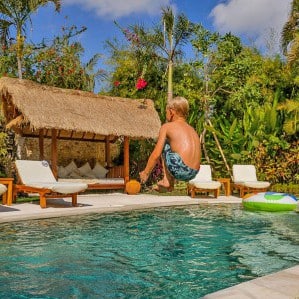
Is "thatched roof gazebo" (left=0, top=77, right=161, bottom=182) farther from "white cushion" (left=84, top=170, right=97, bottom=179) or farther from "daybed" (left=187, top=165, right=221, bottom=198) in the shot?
"daybed" (left=187, top=165, right=221, bottom=198)

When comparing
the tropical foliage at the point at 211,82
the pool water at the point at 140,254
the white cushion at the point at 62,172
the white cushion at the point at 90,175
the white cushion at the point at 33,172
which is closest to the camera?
the pool water at the point at 140,254

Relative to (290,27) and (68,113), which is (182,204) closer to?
(68,113)

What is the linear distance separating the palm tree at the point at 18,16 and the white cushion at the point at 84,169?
187 inches

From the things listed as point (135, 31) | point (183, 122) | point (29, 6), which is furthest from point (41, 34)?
point (183, 122)

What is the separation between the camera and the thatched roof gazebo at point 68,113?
1412 centimetres

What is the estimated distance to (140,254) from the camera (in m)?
6.34

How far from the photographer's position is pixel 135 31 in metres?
18.1

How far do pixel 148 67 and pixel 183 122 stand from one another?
1478 centimetres

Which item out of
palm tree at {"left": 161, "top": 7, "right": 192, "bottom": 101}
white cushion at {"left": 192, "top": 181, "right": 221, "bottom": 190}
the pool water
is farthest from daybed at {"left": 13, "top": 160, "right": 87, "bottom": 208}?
palm tree at {"left": 161, "top": 7, "right": 192, "bottom": 101}

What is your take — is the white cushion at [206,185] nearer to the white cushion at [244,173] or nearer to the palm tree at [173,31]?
the white cushion at [244,173]

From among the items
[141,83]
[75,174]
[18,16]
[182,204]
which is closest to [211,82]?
[141,83]

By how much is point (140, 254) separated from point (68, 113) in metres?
9.39

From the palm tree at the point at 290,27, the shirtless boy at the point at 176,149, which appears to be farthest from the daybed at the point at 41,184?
the palm tree at the point at 290,27

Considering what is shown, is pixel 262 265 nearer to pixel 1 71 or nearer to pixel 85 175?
pixel 85 175
